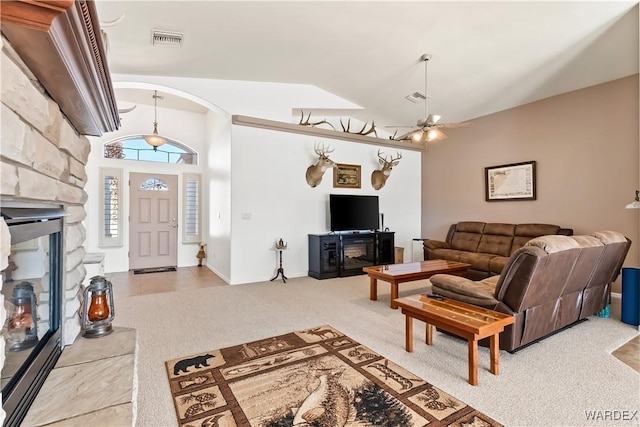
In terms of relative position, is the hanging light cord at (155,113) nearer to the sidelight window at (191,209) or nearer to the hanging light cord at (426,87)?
the sidelight window at (191,209)

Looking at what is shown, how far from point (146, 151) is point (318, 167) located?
3.69 metres

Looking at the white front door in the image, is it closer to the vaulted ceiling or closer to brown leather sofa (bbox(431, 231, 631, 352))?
the vaulted ceiling

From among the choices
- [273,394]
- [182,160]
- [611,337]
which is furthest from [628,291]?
[182,160]

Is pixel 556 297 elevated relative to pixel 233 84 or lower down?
lower down

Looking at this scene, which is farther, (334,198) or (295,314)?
(334,198)

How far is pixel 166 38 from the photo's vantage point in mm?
3637

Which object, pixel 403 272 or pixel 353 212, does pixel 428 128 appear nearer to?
pixel 403 272

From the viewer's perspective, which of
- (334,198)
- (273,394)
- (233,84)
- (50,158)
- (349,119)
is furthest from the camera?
(349,119)

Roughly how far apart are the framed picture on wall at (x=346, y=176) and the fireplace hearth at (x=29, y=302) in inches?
191

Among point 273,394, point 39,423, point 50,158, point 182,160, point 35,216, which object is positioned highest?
point 182,160

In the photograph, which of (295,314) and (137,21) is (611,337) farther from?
(137,21)

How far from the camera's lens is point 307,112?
20.1ft

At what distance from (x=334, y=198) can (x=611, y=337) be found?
13.4 ft

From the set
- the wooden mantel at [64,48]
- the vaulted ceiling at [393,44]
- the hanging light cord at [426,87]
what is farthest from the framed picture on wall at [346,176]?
the wooden mantel at [64,48]
